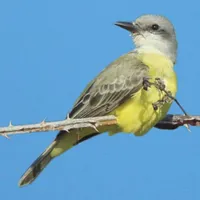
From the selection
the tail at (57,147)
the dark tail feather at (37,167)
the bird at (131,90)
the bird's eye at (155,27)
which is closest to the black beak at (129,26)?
the bird at (131,90)

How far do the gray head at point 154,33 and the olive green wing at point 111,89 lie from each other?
261 mm

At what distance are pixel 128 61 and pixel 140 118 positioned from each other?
2.47ft

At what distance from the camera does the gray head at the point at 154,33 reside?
16.9 ft

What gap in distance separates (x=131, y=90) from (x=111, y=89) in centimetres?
27

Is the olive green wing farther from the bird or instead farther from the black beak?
the black beak

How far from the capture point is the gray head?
5148mm

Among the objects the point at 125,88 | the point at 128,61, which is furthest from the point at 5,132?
the point at 128,61

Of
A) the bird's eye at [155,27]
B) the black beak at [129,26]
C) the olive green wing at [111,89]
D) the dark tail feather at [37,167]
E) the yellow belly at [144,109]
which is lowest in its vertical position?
the dark tail feather at [37,167]

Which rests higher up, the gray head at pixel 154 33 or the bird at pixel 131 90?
the gray head at pixel 154 33

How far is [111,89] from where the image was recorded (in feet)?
15.9

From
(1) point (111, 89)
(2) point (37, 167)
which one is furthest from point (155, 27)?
(2) point (37, 167)

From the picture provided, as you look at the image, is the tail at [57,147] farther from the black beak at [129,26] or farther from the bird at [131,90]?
the black beak at [129,26]

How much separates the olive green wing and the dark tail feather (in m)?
0.45

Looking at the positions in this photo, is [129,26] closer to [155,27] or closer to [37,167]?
[155,27]
